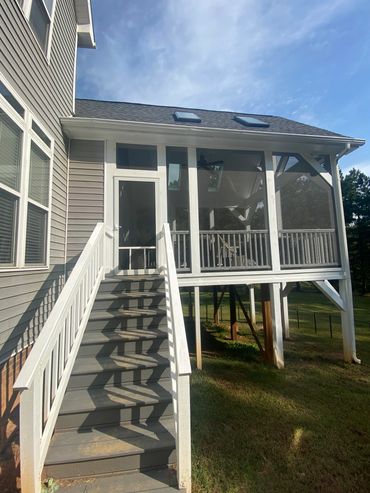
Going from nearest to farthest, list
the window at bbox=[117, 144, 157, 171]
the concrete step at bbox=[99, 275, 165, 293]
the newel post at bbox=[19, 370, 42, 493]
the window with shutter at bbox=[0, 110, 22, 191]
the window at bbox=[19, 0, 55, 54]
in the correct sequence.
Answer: the newel post at bbox=[19, 370, 42, 493], the window with shutter at bbox=[0, 110, 22, 191], the window at bbox=[19, 0, 55, 54], the concrete step at bbox=[99, 275, 165, 293], the window at bbox=[117, 144, 157, 171]

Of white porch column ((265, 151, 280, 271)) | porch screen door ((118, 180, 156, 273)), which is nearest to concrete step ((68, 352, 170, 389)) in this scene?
porch screen door ((118, 180, 156, 273))

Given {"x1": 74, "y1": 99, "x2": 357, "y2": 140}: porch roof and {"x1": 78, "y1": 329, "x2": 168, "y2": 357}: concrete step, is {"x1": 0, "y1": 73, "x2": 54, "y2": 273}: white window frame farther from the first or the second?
{"x1": 74, "y1": 99, "x2": 357, "y2": 140}: porch roof

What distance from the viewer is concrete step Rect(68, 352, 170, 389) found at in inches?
110

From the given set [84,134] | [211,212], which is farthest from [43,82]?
[211,212]

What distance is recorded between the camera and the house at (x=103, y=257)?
82.6 inches

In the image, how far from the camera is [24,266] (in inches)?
122

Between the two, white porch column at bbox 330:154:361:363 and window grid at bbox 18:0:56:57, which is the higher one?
window grid at bbox 18:0:56:57

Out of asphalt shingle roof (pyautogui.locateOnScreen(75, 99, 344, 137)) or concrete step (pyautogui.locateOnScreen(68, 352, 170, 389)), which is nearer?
concrete step (pyautogui.locateOnScreen(68, 352, 170, 389))

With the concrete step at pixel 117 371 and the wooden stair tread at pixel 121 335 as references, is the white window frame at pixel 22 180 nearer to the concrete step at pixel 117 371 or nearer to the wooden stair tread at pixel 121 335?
the wooden stair tread at pixel 121 335

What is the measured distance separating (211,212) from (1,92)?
8.65m

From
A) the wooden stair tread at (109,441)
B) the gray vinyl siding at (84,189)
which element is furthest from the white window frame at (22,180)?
the wooden stair tread at (109,441)

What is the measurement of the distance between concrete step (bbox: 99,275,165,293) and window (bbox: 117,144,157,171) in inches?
95.2

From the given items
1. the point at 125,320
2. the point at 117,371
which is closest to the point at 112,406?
the point at 117,371

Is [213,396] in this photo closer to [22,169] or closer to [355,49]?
[22,169]
